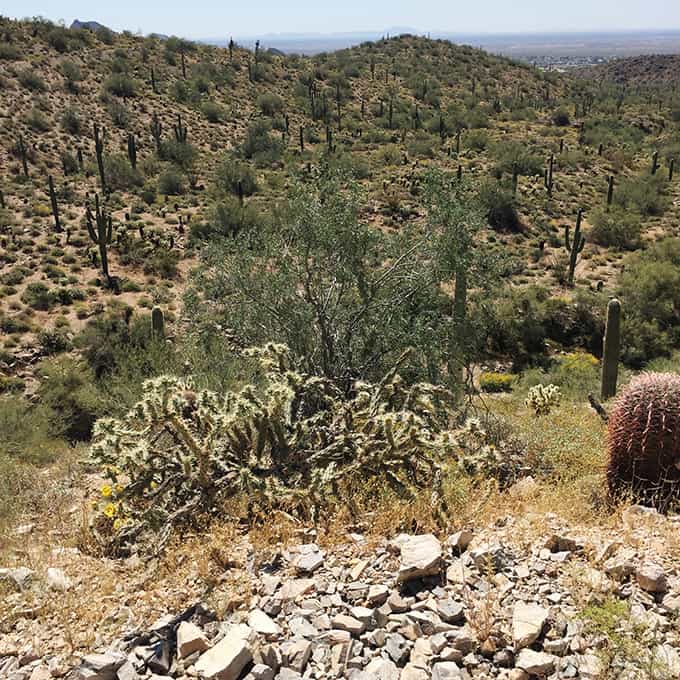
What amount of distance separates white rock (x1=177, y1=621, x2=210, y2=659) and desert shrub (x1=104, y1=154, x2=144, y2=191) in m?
35.6

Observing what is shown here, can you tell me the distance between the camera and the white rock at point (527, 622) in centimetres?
324

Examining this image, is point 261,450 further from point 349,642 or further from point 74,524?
point 349,642

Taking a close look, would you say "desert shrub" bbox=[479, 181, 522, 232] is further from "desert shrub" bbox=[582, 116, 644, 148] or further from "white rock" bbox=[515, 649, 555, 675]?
"white rock" bbox=[515, 649, 555, 675]

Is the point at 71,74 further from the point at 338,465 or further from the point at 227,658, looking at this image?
the point at 227,658

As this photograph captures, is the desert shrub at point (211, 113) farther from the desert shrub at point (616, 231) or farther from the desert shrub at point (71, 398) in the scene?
the desert shrub at point (71, 398)

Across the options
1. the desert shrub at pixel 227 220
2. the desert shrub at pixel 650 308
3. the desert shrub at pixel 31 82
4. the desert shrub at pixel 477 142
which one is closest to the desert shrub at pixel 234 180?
the desert shrub at pixel 227 220

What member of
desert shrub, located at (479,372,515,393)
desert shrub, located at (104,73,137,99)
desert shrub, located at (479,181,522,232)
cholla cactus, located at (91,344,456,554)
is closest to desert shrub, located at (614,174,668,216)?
desert shrub, located at (479,181,522,232)

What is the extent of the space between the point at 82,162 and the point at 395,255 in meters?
33.5

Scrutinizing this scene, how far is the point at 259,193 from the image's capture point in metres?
36.0

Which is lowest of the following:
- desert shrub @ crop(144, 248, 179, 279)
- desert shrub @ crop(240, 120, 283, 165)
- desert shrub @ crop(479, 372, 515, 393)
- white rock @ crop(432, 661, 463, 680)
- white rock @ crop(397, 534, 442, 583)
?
desert shrub @ crop(479, 372, 515, 393)

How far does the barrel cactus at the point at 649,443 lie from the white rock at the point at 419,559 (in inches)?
86.2

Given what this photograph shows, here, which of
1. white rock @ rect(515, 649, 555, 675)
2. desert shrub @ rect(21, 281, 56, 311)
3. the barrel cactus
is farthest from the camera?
desert shrub @ rect(21, 281, 56, 311)

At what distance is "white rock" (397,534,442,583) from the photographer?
3.79m

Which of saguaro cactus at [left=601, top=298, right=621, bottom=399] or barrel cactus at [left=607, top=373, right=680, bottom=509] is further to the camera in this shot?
saguaro cactus at [left=601, top=298, right=621, bottom=399]
